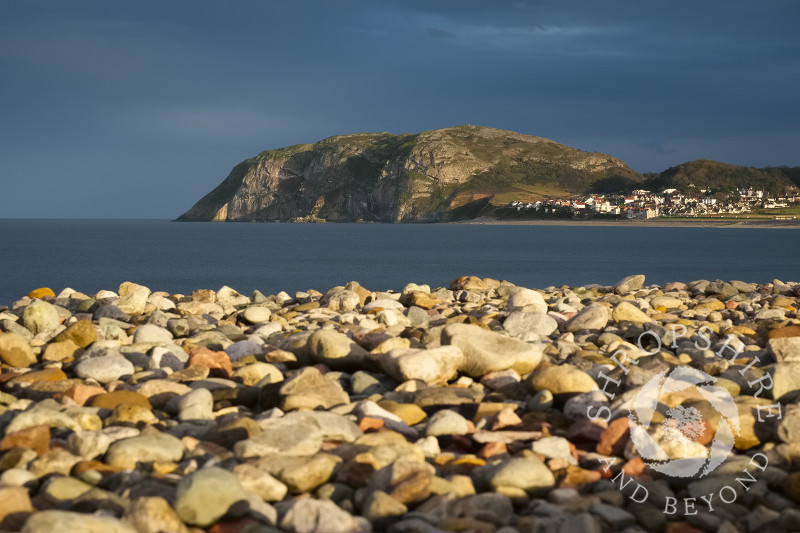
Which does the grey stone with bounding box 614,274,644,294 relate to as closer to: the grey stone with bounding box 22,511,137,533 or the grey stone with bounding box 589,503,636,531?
the grey stone with bounding box 589,503,636,531

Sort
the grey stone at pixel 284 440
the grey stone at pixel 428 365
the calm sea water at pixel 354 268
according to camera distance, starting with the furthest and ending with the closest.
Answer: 1. the calm sea water at pixel 354 268
2. the grey stone at pixel 428 365
3. the grey stone at pixel 284 440

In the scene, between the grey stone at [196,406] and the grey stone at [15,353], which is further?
the grey stone at [15,353]

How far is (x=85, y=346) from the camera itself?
10.7 metres

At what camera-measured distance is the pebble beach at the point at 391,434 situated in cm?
505

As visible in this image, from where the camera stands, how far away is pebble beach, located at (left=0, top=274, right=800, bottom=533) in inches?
199

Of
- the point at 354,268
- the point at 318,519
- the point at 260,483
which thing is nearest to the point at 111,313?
the point at 260,483

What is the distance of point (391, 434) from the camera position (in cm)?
647

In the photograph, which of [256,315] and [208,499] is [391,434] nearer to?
[208,499]

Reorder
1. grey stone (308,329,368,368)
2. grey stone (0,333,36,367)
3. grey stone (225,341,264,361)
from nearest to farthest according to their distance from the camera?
grey stone (308,329,368,368) → grey stone (0,333,36,367) → grey stone (225,341,264,361)

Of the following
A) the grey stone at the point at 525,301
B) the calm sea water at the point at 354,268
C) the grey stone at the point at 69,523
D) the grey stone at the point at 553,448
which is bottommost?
the calm sea water at the point at 354,268

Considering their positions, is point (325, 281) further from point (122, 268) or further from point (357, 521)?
point (357, 521)

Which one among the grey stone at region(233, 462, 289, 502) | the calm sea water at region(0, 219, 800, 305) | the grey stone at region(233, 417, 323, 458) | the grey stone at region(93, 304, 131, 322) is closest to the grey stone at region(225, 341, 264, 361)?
the grey stone at region(233, 417, 323, 458)

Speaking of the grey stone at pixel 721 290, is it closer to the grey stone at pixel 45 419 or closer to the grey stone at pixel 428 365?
the grey stone at pixel 428 365

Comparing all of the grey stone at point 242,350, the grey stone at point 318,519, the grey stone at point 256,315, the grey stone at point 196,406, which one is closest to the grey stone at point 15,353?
the grey stone at point 242,350
